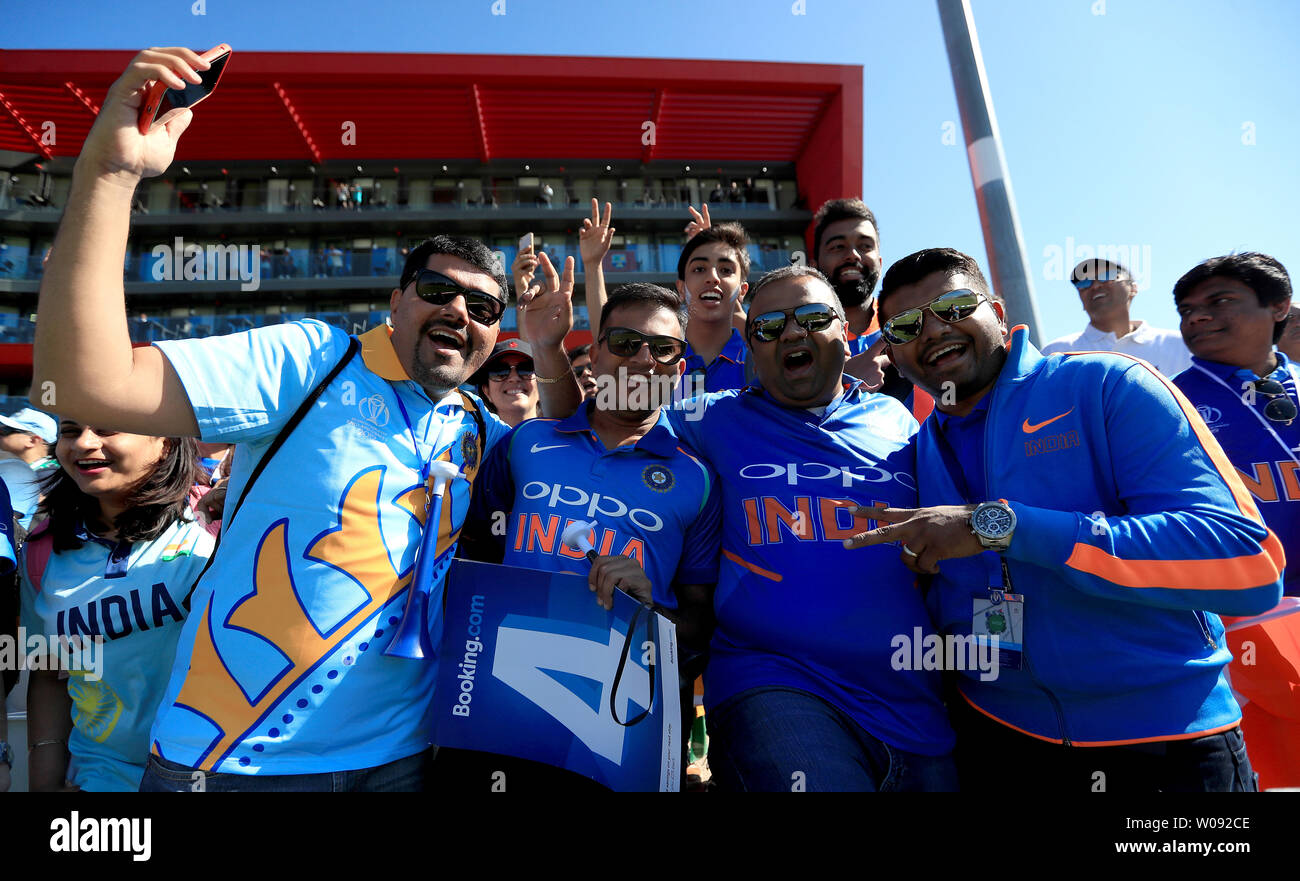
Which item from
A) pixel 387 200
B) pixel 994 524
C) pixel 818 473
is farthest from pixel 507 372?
pixel 387 200

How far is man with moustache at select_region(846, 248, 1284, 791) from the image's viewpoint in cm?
178

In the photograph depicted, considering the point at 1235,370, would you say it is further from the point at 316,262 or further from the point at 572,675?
the point at 316,262

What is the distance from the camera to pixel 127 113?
4.90 ft

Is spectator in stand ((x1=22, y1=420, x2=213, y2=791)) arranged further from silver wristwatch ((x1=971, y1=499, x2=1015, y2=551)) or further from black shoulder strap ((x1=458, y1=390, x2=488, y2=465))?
silver wristwatch ((x1=971, y1=499, x2=1015, y2=551))

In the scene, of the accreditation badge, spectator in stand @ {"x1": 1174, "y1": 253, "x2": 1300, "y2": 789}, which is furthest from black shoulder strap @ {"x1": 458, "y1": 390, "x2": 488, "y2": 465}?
spectator in stand @ {"x1": 1174, "y1": 253, "x2": 1300, "y2": 789}

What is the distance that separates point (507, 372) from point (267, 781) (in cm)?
318

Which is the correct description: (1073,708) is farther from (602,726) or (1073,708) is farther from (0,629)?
(0,629)

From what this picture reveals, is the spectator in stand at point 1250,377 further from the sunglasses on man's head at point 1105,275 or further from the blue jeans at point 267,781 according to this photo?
the blue jeans at point 267,781

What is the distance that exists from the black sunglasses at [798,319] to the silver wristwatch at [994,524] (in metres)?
0.94

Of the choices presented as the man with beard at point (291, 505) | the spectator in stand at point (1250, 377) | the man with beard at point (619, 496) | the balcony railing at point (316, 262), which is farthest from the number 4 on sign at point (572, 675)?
the balcony railing at point (316, 262)

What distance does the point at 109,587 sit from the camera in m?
2.35

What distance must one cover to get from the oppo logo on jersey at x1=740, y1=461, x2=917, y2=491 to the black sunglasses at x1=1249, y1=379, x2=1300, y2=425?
2165mm
